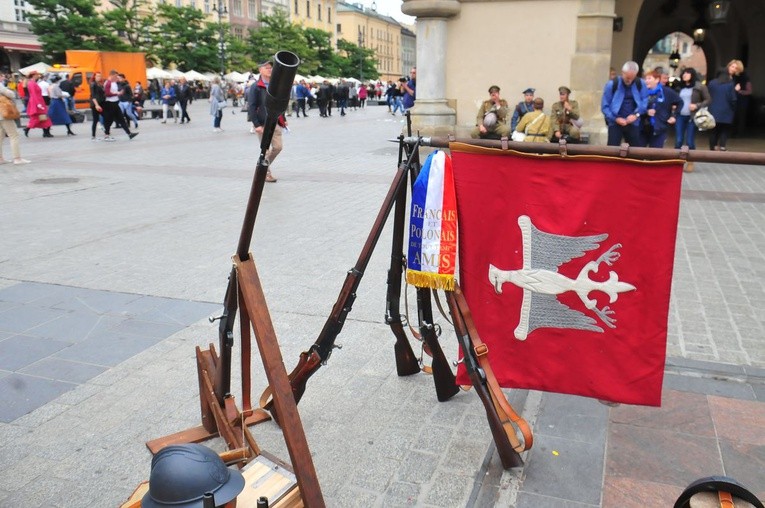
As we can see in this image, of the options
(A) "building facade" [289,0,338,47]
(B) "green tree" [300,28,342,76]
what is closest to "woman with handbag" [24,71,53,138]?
(B) "green tree" [300,28,342,76]

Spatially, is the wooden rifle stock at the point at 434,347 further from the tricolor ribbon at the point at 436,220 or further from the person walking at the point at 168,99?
the person walking at the point at 168,99

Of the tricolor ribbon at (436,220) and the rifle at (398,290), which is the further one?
the rifle at (398,290)

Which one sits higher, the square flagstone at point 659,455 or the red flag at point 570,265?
the red flag at point 570,265

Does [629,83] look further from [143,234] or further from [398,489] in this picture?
[398,489]

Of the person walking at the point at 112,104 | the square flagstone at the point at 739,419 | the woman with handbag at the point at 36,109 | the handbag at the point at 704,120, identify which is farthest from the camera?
the person walking at the point at 112,104

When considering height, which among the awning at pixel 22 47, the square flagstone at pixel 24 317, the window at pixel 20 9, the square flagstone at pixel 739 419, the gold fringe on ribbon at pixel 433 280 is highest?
the window at pixel 20 9

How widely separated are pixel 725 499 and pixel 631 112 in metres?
10.3

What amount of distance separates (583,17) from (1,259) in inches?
423

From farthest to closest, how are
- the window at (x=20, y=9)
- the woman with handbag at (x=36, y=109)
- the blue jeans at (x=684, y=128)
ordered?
the window at (x=20, y=9) < the woman with handbag at (x=36, y=109) < the blue jeans at (x=684, y=128)

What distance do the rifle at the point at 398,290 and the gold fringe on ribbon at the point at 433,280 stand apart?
1.13 feet

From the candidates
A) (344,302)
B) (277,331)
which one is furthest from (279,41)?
(344,302)

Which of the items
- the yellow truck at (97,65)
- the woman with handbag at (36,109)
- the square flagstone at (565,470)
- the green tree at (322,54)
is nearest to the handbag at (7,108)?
the woman with handbag at (36,109)

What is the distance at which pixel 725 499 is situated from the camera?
2275 millimetres

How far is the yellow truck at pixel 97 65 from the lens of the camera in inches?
1252
